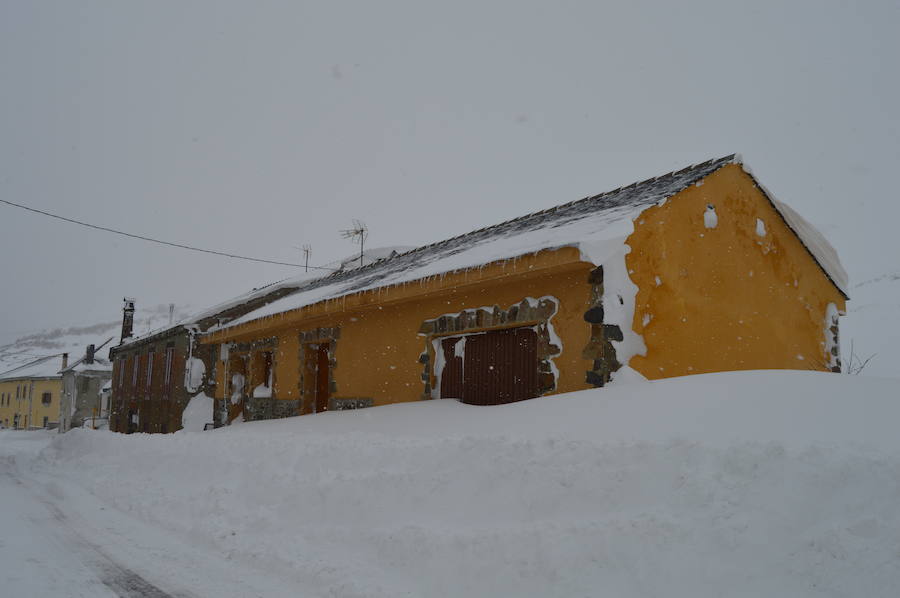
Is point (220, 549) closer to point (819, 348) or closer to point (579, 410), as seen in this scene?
point (579, 410)

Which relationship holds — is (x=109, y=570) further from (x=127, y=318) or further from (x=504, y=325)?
(x=127, y=318)

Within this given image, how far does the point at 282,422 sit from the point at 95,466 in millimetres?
3317

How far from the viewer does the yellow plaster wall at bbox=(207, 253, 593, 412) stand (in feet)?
20.7

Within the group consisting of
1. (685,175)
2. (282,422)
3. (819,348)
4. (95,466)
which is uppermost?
(685,175)

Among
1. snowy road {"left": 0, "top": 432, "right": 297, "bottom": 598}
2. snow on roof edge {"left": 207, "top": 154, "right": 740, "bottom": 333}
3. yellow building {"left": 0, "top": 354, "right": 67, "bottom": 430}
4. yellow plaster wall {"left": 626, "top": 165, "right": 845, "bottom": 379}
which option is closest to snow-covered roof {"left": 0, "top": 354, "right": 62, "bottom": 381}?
yellow building {"left": 0, "top": 354, "right": 67, "bottom": 430}

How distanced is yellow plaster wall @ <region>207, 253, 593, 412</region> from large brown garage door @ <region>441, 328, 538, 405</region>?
0.42 meters

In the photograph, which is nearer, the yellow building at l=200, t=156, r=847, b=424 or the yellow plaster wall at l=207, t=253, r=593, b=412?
the yellow building at l=200, t=156, r=847, b=424

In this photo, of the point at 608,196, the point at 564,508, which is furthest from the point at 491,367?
the point at 564,508

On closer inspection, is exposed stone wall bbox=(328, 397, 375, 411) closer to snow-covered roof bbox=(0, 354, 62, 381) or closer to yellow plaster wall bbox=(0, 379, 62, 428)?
snow-covered roof bbox=(0, 354, 62, 381)

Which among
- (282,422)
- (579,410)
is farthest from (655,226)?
(282,422)

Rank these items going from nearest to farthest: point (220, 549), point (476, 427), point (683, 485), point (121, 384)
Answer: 1. point (683, 485)
2. point (220, 549)
3. point (476, 427)
4. point (121, 384)

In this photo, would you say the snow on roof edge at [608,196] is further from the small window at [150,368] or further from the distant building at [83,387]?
the distant building at [83,387]

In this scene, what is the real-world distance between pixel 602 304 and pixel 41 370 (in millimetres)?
47326

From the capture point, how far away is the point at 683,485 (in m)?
3.32
